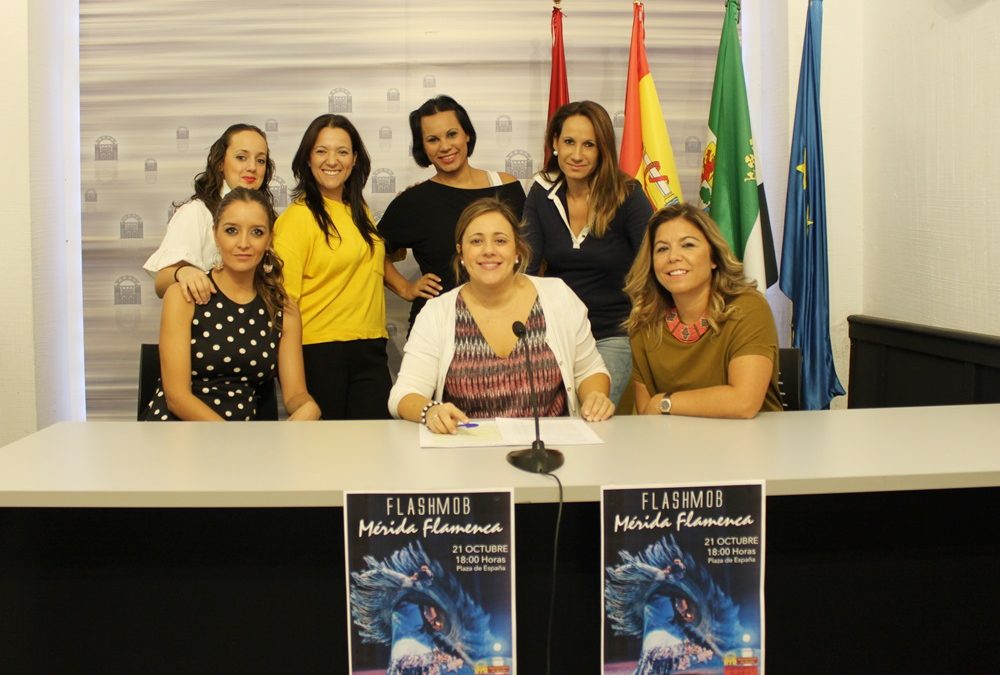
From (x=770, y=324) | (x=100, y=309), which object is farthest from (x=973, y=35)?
(x=100, y=309)

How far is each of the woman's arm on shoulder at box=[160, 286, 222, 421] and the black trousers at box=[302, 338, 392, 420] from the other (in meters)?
0.53

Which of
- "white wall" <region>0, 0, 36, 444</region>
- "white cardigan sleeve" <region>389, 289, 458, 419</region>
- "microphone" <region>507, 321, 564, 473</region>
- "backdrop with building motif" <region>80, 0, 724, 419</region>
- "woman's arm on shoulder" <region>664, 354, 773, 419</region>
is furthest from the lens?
"backdrop with building motif" <region>80, 0, 724, 419</region>

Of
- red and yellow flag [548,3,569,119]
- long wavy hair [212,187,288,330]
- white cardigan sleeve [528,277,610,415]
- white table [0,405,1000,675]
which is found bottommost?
white table [0,405,1000,675]

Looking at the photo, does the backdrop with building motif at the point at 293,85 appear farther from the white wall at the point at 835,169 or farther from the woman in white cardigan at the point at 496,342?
the woman in white cardigan at the point at 496,342

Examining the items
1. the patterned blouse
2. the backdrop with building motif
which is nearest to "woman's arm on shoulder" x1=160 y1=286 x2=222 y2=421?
the patterned blouse

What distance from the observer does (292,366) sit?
7.97 ft

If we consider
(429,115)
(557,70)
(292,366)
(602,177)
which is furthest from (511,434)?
(557,70)

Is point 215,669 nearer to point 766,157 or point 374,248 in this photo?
point 374,248

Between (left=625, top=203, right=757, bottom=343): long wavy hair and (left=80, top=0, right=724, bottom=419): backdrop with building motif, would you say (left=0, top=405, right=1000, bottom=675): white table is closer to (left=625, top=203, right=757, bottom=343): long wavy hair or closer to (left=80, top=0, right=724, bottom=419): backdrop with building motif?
(left=625, top=203, right=757, bottom=343): long wavy hair

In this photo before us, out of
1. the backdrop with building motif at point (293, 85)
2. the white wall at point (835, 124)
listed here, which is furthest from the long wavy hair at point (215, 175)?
the white wall at point (835, 124)

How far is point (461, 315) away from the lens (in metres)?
2.22

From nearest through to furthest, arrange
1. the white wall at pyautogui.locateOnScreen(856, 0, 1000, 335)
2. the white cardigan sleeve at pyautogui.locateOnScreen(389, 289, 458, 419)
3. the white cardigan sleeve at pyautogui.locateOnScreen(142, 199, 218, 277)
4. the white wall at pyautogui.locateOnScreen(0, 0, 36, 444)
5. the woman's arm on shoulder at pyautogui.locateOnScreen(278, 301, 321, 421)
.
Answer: the white cardigan sleeve at pyautogui.locateOnScreen(389, 289, 458, 419), the woman's arm on shoulder at pyautogui.locateOnScreen(278, 301, 321, 421), the white cardigan sleeve at pyautogui.locateOnScreen(142, 199, 218, 277), the white wall at pyautogui.locateOnScreen(856, 0, 1000, 335), the white wall at pyautogui.locateOnScreen(0, 0, 36, 444)

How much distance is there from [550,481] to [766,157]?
2.78m

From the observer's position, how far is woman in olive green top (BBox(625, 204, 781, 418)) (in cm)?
210
